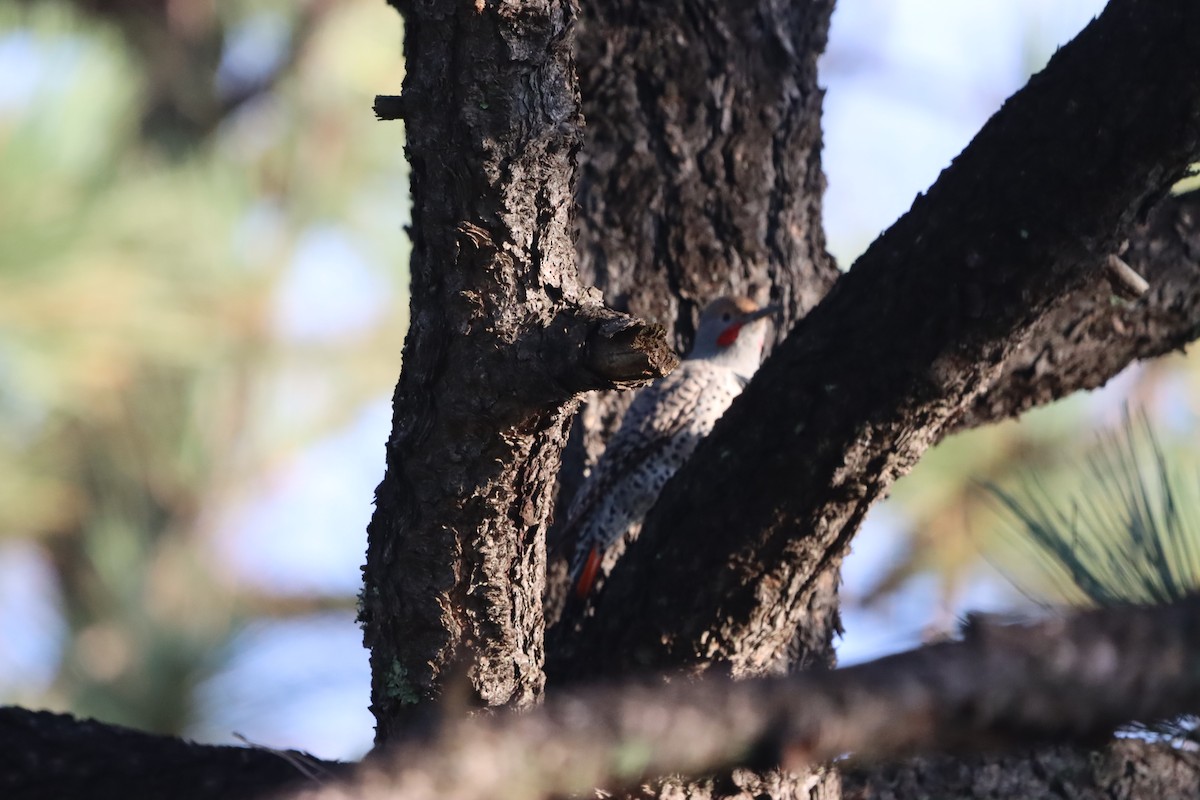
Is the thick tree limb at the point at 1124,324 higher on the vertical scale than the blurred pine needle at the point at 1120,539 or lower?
higher

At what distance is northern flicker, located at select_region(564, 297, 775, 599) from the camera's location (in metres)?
3.24

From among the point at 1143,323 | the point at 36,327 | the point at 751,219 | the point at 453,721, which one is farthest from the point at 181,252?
the point at 453,721

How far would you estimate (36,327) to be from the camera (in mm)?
4551

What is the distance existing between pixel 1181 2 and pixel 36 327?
3.96m

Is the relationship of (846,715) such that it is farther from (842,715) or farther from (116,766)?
(116,766)

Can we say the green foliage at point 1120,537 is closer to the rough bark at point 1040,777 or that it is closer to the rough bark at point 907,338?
the rough bark at point 907,338

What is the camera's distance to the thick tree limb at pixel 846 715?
713 millimetres

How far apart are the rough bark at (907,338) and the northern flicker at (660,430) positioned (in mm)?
701

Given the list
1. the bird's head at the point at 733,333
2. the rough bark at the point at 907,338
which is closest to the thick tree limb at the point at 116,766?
the rough bark at the point at 907,338

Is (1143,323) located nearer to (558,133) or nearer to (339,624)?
(558,133)

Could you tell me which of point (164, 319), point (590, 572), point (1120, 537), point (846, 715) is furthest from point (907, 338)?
point (164, 319)

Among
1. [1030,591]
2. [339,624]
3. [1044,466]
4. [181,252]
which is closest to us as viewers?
[1030,591]

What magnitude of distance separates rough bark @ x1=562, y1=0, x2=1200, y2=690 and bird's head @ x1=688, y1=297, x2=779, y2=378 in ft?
3.92

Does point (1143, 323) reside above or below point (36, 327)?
below
